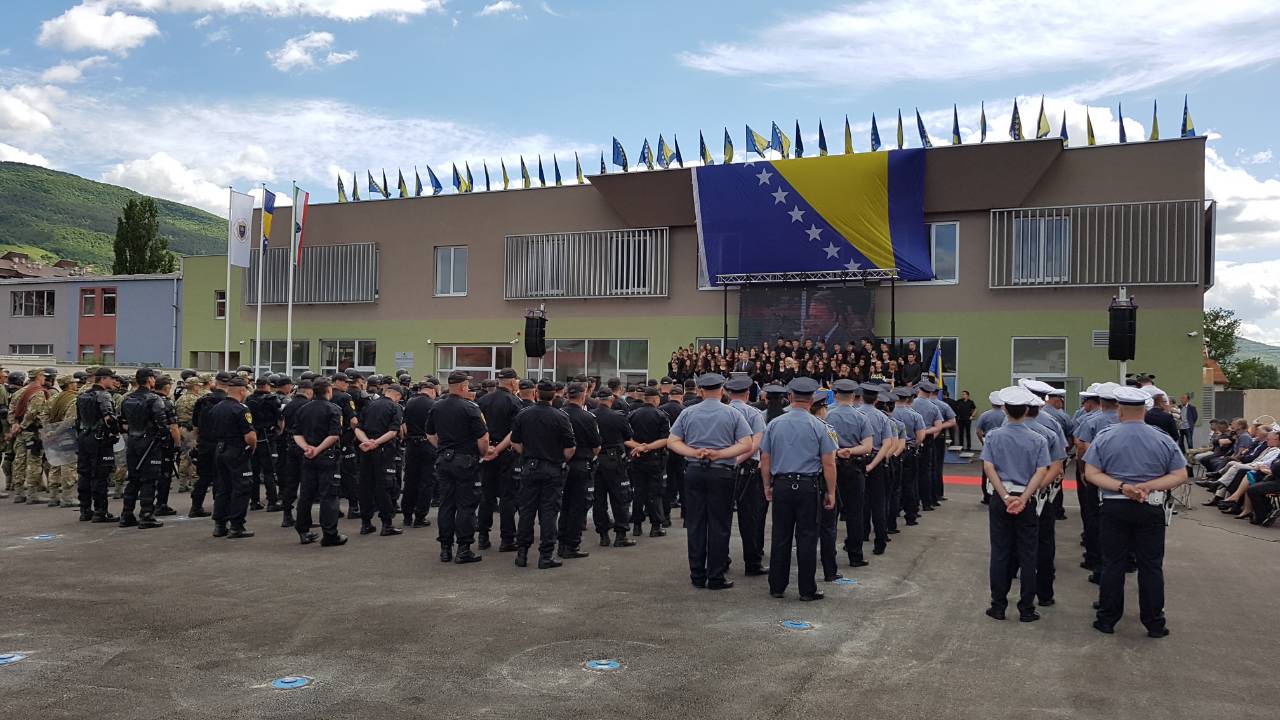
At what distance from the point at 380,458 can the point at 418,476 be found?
560mm

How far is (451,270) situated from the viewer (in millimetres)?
30797

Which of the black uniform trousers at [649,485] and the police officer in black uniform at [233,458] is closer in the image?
the police officer in black uniform at [233,458]

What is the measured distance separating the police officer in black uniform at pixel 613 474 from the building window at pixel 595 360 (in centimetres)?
1704

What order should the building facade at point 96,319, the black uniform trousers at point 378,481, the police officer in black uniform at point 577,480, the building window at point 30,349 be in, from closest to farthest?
the police officer in black uniform at point 577,480, the black uniform trousers at point 378,481, the building facade at point 96,319, the building window at point 30,349

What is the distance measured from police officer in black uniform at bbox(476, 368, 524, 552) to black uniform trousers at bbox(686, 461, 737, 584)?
8.10 ft

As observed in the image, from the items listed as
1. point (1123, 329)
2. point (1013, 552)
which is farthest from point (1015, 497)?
point (1123, 329)

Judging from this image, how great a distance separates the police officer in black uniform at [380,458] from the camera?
10.9 m

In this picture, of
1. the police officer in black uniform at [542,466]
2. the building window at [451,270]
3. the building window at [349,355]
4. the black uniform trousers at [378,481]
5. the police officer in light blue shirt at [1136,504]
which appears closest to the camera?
the police officer in light blue shirt at [1136,504]

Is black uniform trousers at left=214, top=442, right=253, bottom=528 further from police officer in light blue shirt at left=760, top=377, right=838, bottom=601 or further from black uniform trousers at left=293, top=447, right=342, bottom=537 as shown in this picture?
police officer in light blue shirt at left=760, top=377, right=838, bottom=601

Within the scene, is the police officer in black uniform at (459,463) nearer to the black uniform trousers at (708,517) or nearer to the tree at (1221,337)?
the black uniform trousers at (708,517)

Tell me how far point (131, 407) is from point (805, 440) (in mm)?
7891

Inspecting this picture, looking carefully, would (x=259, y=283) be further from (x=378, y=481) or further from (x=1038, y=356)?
(x=1038, y=356)

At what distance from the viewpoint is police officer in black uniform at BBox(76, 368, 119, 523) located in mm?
11164

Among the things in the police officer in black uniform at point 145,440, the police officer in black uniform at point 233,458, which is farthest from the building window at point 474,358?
the police officer in black uniform at point 233,458
